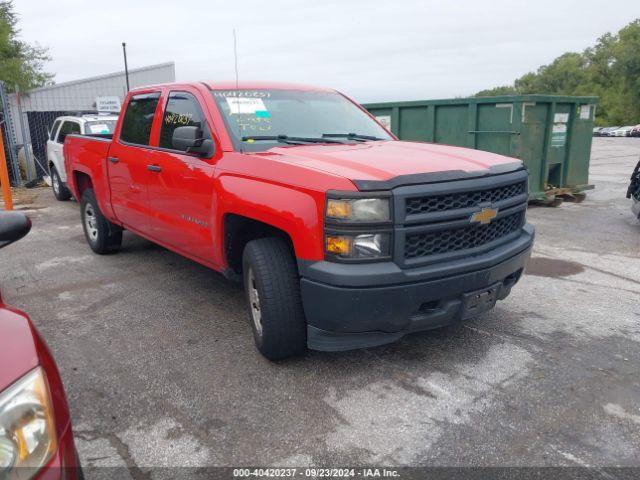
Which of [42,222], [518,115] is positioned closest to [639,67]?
[518,115]

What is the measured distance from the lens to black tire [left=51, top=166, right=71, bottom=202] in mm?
10992

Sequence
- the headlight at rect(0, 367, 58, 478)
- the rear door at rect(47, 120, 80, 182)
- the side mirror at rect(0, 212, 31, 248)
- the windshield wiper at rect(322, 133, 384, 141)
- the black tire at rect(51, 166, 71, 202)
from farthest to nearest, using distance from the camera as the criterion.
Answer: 1. the black tire at rect(51, 166, 71, 202)
2. the rear door at rect(47, 120, 80, 182)
3. the windshield wiper at rect(322, 133, 384, 141)
4. the side mirror at rect(0, 212, 31, 248)
5. the headlight at rect(0, 367, 58, 478)

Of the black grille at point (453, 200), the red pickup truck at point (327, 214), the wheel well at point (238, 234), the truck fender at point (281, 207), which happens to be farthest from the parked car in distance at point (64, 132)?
the black grille at point (453, 200)

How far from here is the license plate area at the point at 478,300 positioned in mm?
3197

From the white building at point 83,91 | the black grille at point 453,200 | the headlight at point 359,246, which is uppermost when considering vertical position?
the white building at point 83,91

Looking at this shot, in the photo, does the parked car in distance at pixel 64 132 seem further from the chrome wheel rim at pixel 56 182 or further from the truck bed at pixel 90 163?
the truck bed at pixel 90 163

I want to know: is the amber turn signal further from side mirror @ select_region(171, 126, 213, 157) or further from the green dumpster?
the green dumpster

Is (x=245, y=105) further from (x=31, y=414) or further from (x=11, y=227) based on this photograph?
(x=31, y=414)

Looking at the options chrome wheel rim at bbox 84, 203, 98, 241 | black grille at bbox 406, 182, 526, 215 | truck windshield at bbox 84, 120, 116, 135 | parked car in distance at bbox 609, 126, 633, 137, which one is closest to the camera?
black grille at bbox 406, 182, 526, 215

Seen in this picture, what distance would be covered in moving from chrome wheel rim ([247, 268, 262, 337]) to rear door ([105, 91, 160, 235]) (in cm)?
174

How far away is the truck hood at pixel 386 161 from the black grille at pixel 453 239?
321 millimetres

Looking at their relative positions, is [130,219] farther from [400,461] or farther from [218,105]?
[400,461]

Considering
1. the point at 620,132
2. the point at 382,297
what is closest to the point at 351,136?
the point at 382,297

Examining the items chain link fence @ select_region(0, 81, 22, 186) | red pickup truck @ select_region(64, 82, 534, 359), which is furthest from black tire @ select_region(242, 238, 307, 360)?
chain link fence @ select_region(0, 81, 22, 186)
